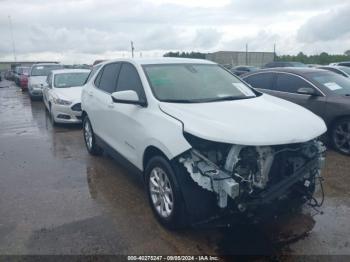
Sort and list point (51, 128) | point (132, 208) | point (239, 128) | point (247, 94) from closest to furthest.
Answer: point (239, 128), point (132, 208), point (247, 94), point (51, 128)

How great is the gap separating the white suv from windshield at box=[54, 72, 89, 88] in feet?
21.5

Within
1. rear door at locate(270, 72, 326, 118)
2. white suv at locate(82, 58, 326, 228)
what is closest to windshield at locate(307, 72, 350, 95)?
rear door at locate(270, 72, 326, 118)

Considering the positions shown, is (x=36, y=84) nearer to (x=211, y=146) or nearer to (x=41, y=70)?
(x=41, y=70)

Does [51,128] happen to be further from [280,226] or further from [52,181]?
[280,226]

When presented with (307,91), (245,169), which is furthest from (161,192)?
(307,91)

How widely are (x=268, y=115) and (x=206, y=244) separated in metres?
1.45

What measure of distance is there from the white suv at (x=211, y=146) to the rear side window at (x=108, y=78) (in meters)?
0.81

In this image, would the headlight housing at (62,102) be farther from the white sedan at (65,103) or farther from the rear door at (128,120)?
the rear door at (128,120)

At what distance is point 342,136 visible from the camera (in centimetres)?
623

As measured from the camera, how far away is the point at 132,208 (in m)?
4.25

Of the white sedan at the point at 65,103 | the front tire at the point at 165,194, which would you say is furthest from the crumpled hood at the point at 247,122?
the white sedan at the point at 65,103

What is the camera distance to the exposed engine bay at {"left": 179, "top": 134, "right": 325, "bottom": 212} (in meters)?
3.12

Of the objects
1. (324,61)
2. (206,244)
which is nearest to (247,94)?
(206,244)

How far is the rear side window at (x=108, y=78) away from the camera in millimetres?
5266
